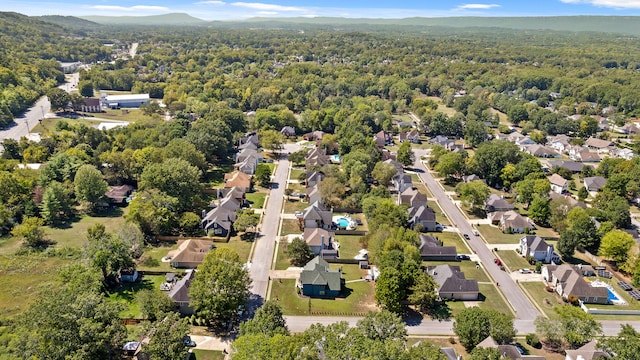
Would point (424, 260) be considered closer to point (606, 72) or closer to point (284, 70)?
point (284, 70)

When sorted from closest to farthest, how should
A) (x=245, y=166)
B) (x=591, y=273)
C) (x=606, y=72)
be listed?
A: 1. (x=591, y=273)
2. (x=245, y=166)
3. (x=606, y=72)

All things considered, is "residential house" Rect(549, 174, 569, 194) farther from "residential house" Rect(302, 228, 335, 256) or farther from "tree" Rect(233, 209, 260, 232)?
"tree" Rect(233, 209, 260, 232)

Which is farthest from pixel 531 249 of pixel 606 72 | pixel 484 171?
pixel 606 72

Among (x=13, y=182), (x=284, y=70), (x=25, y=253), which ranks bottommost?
(x=25, y=253)

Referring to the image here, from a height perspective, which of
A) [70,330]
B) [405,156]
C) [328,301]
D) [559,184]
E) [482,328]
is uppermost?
[70,330]

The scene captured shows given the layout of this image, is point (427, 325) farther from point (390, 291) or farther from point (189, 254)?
point (189, 254)

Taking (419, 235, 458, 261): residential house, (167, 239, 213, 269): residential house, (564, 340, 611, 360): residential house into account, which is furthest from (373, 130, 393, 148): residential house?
(564, 340, 611, 360): residential house

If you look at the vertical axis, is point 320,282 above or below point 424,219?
below

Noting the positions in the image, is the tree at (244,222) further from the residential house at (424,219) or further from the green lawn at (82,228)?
the residential house at (424,219)

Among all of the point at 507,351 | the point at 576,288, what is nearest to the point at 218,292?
the point at 507,351
